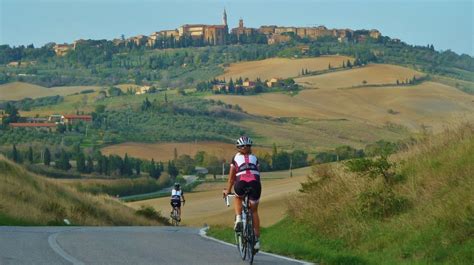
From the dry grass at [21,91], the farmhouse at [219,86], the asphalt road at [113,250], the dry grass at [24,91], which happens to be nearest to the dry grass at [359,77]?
the farmhouse at [219,86]

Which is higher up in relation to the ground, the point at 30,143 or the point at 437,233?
the point at 437,233

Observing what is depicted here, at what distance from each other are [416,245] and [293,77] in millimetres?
169592

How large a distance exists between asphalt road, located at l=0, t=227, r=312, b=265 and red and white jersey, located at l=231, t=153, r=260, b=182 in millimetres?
1235

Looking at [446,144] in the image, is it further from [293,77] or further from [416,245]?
[293,77]

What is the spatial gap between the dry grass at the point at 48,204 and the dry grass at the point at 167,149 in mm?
61152

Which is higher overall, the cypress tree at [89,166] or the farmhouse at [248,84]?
the cypress tree at [89,166]

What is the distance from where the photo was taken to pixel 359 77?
170125 mm

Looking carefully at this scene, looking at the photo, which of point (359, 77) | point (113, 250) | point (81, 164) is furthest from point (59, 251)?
point (359, 77)

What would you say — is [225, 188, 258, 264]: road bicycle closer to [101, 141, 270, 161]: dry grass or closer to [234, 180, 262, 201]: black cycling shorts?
[234, 180, 262, 201]: black cycling shorts

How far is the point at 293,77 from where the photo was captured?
183250 millimetres

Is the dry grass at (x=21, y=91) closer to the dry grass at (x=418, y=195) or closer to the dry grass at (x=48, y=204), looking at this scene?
the dry grass at (x=48, y=204)

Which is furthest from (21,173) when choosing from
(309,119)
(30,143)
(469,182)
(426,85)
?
(426,85)

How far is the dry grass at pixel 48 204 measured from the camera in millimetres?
30984

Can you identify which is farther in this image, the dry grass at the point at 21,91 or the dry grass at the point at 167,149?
the dry grass at the point at 21,91
